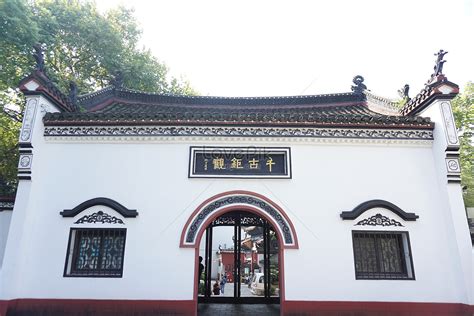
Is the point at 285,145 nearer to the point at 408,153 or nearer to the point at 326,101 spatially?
the point at 408,153

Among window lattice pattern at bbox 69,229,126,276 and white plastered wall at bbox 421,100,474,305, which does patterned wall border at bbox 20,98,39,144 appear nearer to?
window lattice pattern at bbox 69,229,126,276

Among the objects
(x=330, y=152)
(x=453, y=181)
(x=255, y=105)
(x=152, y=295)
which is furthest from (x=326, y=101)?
(x=152, y=295)

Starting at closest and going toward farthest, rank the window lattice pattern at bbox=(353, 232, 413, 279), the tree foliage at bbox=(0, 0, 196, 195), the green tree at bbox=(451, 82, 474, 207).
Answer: the window lattice pattern at bbox=(353, 232, 413, 279) → the tree foliage at bbox=(0, 0, 196, 195) → the green tree at bbox=(451, 82, 474, 207)

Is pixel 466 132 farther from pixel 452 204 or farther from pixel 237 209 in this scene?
pixel 237 209

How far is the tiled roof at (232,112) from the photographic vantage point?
6605 millimetres

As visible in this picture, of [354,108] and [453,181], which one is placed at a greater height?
[354,108]

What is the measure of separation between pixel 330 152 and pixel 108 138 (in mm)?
4745

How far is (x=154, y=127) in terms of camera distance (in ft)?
21.9

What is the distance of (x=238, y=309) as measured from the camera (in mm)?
7637

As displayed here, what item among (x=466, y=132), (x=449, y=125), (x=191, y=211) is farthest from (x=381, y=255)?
(x=466, y=132)

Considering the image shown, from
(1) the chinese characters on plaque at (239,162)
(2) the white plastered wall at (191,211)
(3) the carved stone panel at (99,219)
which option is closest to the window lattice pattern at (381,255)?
(2) the white plastered wall at (191,211)

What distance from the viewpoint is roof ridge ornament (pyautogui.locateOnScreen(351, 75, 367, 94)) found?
9.48 m

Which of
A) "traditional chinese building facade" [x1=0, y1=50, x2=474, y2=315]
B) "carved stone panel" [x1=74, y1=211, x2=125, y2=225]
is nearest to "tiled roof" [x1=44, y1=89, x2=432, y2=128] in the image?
"traditional chinese building facade" [x1=0, y1=50, x2=474, y2=315]

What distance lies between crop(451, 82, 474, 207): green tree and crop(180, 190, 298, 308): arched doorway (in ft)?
29.5
